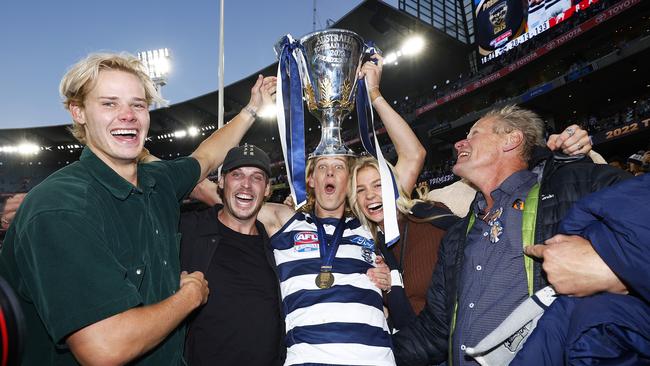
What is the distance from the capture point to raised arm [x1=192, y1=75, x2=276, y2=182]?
2.67 meters

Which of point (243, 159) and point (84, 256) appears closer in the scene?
point (84, 256)

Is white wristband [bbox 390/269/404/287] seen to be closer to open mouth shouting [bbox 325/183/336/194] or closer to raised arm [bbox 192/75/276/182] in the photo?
open mouth shouting [bbox 325/183/336/194]

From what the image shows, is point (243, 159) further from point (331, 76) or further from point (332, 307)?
point (332, 307)

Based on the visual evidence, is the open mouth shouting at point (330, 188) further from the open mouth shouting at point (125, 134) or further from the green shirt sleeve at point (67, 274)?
the green shirt sleeve at point (67, 274)

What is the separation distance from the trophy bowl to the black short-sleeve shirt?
4.12 feet

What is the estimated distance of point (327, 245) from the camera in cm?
245

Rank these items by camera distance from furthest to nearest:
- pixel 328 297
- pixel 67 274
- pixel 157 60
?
pixel 157 60
pixel 328 297
pixel 67 274

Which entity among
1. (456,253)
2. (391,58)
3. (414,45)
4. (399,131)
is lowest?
(456,253)

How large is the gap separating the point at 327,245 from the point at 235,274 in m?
0.57

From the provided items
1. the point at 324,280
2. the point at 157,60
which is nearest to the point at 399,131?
the point at 324,280

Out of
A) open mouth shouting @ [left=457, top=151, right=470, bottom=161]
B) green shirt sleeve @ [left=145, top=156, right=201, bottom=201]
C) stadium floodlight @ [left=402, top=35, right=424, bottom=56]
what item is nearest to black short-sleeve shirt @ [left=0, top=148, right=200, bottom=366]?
green shirt sleeve @ [left=145, top=156, right=201, bottom=201]

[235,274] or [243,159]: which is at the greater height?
[243,159]

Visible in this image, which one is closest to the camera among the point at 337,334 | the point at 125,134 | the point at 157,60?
the point at 125,134

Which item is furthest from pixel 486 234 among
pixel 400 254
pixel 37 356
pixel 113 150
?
pixel 37 356
